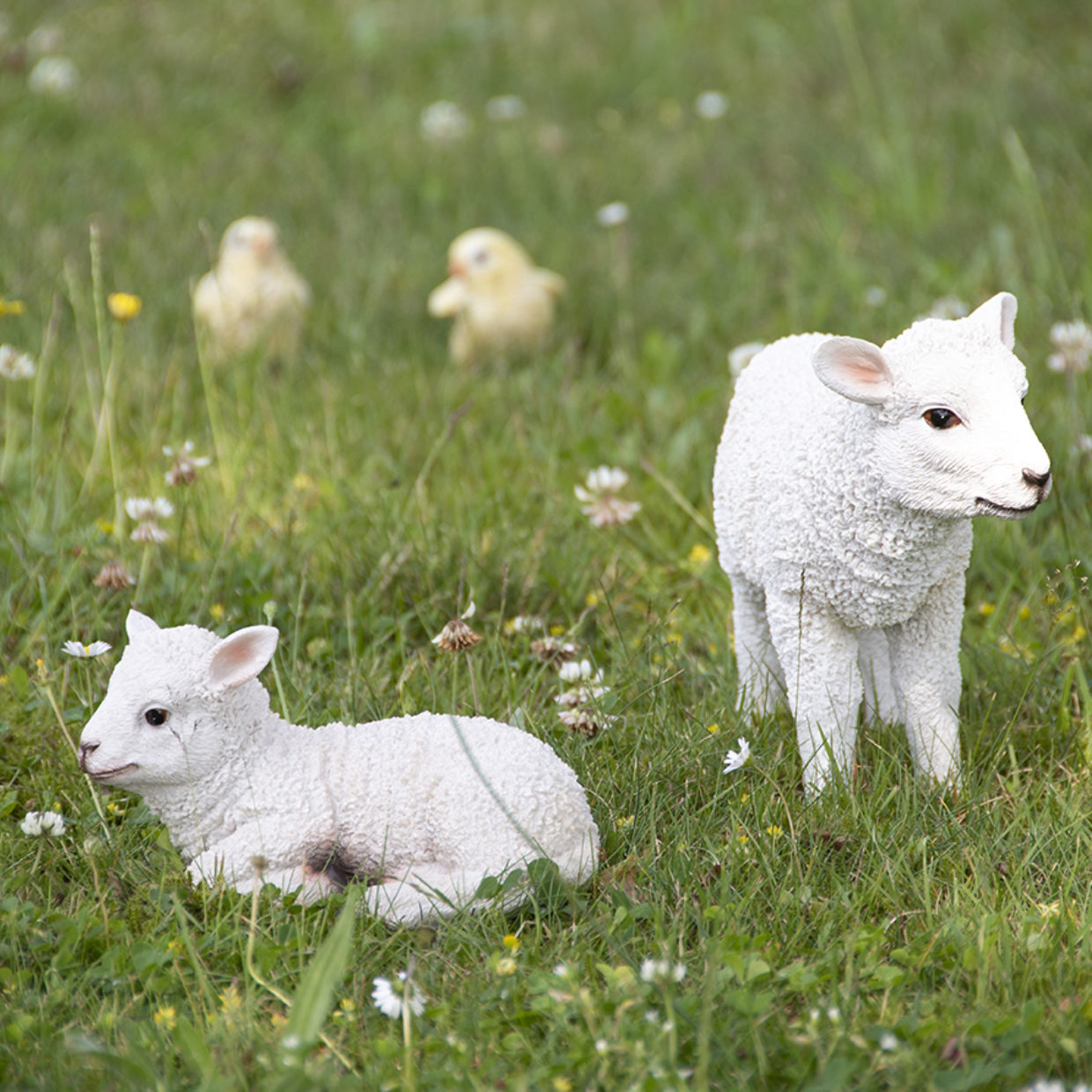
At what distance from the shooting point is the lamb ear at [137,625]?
290 centimetres

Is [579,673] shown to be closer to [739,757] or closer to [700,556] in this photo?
[739,757]

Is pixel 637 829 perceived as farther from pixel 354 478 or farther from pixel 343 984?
pixel 354 478

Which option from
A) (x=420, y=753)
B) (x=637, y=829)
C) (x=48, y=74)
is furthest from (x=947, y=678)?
(x=48, y=74)

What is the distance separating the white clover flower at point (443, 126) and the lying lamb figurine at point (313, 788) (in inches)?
213

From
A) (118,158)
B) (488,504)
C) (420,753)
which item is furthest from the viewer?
(118,158)

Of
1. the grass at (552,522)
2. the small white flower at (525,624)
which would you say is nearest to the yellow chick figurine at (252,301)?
the grass at (552,522)

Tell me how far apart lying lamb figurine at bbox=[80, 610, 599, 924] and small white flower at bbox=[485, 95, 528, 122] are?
570 centimetres

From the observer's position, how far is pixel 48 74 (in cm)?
772

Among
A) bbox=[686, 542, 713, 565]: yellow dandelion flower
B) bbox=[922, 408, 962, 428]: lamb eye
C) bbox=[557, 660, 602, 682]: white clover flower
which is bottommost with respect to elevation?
bbox=[686, 542, 713, 565]: yellow dandelion flower

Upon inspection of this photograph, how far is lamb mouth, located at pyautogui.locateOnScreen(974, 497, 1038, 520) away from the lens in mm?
2652

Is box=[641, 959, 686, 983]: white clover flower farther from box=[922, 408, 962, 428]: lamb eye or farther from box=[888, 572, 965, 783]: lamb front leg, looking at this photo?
box=[922, 408, 962, 428]: lamb eye

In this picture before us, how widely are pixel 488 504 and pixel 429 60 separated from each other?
212 inches

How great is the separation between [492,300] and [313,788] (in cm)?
310

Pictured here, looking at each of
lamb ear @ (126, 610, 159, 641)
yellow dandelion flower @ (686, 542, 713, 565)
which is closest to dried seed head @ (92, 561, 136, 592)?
lamb ear @ (126, 610, 159, 641)
